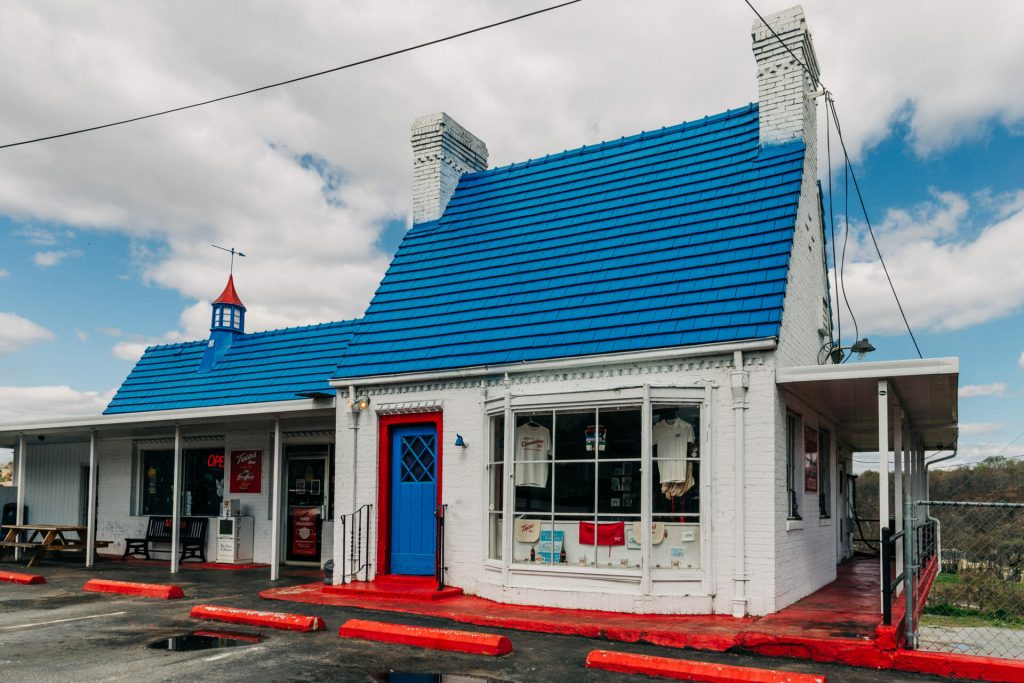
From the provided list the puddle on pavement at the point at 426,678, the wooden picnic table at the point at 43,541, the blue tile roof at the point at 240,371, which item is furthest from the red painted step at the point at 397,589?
the wooden picnic table at the point at 43,541

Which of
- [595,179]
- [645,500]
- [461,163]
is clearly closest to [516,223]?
[595,179]

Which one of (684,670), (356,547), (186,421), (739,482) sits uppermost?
(186,421)

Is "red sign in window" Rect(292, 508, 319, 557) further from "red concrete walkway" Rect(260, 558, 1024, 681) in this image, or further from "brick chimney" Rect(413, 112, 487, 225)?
"brick chimney" Rect(413, 112, 487, 225)

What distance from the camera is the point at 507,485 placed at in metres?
11.4

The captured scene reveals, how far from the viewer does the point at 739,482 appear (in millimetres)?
9984

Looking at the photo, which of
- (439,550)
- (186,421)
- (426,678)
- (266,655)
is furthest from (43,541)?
(426,678)

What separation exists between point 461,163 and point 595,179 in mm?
3529

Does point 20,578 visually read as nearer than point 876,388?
No

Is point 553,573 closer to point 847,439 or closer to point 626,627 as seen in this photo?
point 626,627

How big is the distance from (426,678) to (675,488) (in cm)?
411

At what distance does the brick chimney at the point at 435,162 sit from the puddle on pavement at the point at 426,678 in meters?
9.60

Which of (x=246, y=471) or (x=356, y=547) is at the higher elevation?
(x=246, y=471)

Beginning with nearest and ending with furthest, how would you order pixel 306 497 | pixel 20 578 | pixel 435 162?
1. pixel 20 578
2. pixel 435 162
3. pixel 306 497

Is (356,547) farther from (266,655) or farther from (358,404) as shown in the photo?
(266,655)
